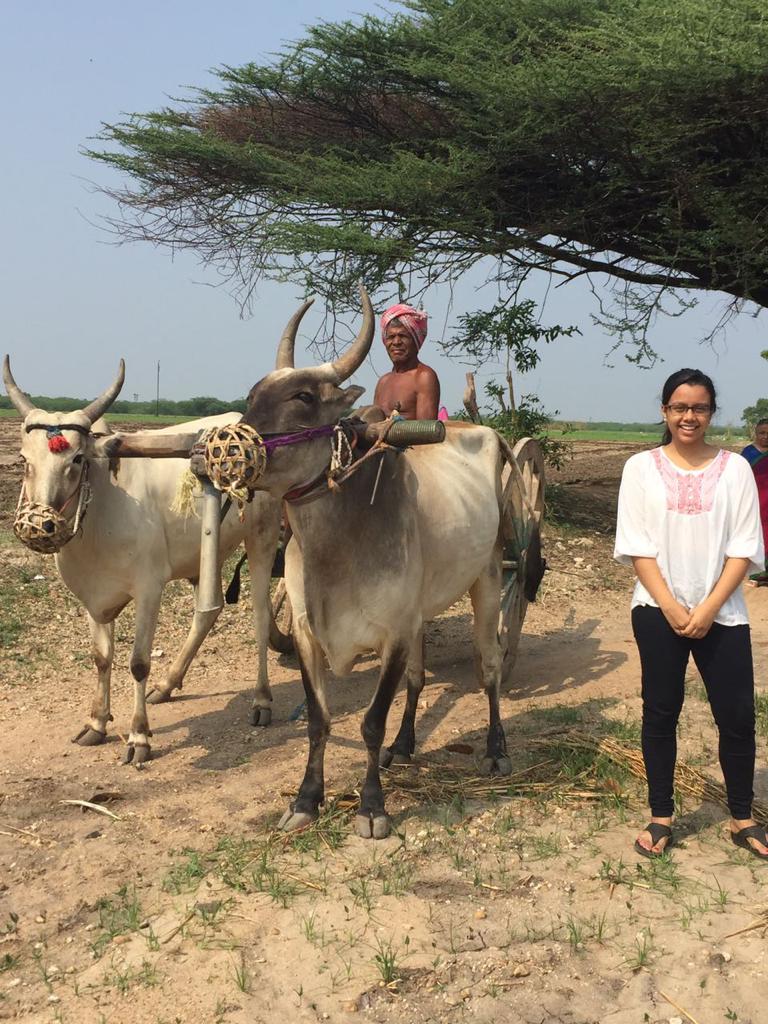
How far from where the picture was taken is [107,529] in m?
5.31

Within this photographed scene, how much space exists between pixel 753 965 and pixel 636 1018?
48 cm

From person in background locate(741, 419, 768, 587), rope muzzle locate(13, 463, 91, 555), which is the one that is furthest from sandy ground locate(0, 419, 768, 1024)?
person in background locate(741, 419, 768, 587)

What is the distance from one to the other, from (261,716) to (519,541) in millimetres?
1869

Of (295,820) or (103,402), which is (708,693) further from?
(103,402)

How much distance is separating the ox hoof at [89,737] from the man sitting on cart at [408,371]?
2.44m

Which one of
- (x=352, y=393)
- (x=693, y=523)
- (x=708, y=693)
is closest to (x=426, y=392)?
(x=352, y=393)

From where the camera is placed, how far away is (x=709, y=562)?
3.68m

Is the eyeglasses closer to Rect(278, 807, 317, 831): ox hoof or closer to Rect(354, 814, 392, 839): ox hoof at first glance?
Rect(354, 814, 392, 839): ox hoof

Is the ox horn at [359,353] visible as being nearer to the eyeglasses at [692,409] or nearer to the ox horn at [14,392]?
the eyeglasses at [692,409]

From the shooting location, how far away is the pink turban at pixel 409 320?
19.4 feet

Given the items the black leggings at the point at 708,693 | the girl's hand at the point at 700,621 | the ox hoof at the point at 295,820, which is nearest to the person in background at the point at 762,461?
the black leggings at the point at 708,693

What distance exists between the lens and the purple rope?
3836 mm

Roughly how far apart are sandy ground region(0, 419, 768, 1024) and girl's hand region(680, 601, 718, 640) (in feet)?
3.06

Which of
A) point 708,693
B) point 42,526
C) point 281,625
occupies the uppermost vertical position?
point 42,526
